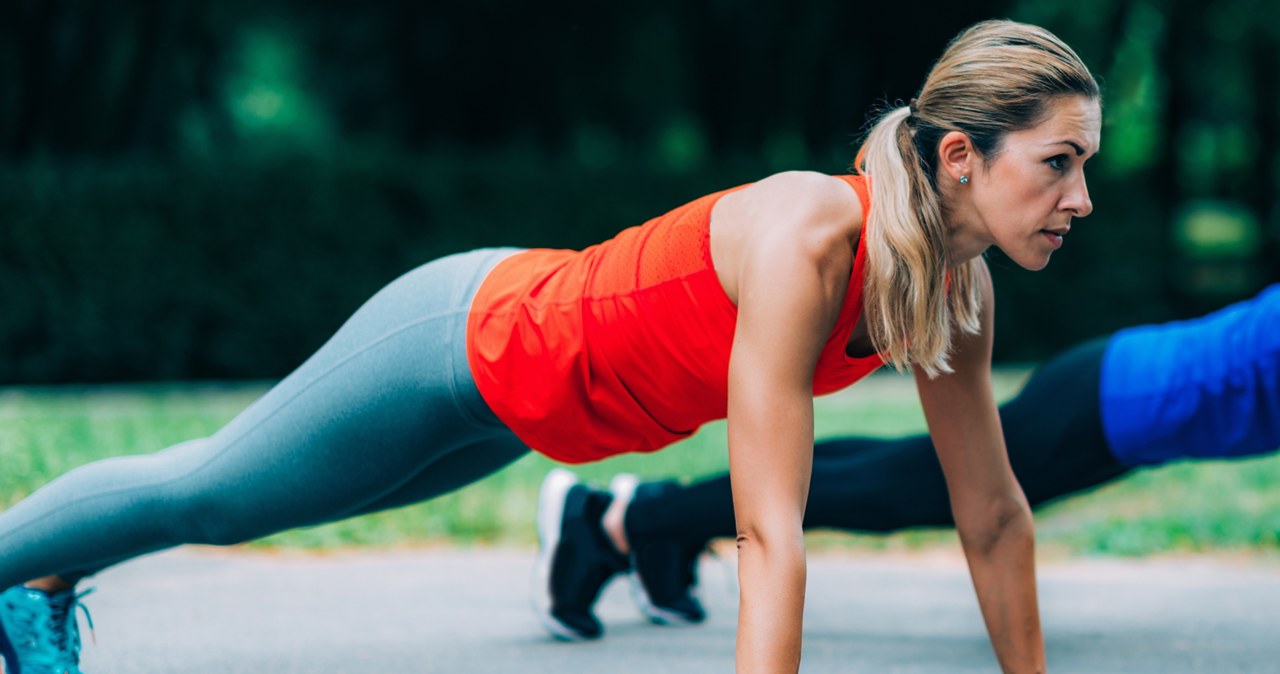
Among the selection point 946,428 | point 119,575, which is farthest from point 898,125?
point 119,575

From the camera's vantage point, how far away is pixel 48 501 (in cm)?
320

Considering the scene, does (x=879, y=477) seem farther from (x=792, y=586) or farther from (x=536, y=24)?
(x=536, y=24)

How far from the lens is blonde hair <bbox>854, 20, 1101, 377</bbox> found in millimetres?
2531

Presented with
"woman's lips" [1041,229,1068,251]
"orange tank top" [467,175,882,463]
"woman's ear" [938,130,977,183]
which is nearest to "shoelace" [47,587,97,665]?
"orange tank top" [467,175,882,463]

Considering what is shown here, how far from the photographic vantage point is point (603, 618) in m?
4.54

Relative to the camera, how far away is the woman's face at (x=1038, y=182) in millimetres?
2576

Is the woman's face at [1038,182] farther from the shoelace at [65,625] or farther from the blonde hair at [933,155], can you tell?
the shoelace at [65,625]

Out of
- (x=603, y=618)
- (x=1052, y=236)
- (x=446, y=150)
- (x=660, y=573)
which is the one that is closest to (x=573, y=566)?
(x=660, y=573)

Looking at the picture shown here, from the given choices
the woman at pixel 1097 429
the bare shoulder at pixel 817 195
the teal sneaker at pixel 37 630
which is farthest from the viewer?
Result: the woman at pixel 1097 429

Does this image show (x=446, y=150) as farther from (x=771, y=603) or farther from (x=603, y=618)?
(x=771, y=603)

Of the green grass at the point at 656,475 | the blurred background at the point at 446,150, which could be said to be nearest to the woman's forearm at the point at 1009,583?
the green grass at the point at 656,475

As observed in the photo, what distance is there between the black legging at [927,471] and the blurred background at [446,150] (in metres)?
3.81

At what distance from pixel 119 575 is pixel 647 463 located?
3052mm

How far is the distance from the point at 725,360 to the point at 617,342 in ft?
0.72
